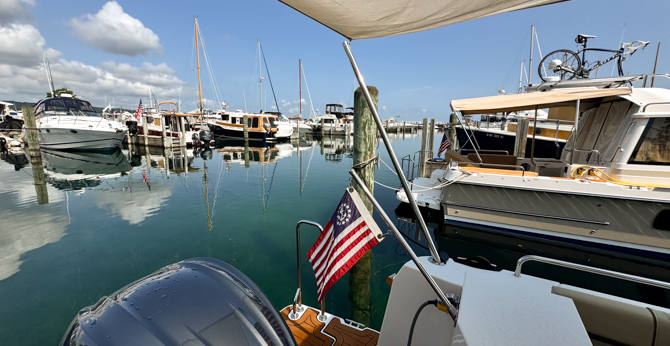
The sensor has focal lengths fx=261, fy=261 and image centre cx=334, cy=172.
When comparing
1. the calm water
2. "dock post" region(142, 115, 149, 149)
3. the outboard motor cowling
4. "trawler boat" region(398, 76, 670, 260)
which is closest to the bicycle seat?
"trawler boat" region(398, 76, 670, 260)

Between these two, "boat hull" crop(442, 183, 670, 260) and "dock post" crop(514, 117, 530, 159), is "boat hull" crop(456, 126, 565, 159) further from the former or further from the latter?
"boat hull" crop(442, 183, 670, 260)

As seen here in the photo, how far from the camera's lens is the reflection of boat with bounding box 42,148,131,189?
12.9 meters

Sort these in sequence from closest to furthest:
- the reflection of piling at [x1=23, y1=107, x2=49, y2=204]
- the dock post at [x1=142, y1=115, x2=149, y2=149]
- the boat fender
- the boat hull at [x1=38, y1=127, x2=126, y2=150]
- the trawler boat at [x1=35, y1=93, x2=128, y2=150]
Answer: the boat fender < the reflection of piling at [x1=23, y1=107, x2=49, y2=204] < the trawler boat at [x1=35, y1=93, x2=128, y2=150] < the boat hull at [x1=38, y1=127, x2=126, y2=150] < the dock post at [x1=142, y1=115, x2=149, y2=149]

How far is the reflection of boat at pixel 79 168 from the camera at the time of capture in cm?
1286

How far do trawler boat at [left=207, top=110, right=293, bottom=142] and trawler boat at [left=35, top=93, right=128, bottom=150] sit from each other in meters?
13.7

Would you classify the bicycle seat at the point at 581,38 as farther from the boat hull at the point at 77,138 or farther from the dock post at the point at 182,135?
the boat hull at the point at 77,138

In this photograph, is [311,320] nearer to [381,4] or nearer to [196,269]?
[196,269]

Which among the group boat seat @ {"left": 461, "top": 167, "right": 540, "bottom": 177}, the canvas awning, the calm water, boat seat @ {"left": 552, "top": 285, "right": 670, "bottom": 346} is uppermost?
the canvas awning

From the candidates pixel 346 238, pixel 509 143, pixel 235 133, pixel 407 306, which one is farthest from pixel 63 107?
pixel 509 143

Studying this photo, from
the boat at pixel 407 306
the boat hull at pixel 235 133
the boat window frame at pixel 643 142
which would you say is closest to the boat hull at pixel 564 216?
the boat window frame at pixel 643 142

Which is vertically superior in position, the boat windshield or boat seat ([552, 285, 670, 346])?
the boat windshield

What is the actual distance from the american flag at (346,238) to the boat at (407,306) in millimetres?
461

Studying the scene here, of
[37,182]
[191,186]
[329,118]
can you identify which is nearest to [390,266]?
[191,186]

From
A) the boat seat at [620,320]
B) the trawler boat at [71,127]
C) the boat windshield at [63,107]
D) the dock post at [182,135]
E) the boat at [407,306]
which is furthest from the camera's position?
the dock post at [182,135]
